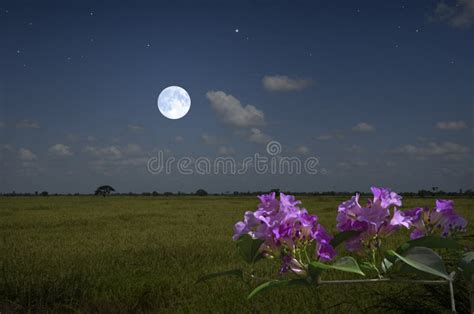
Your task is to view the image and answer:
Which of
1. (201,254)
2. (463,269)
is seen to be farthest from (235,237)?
(201,254)

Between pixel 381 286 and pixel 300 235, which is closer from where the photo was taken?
pixel 300 235

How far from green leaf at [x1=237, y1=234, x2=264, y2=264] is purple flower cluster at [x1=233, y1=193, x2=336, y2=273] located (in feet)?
0.04

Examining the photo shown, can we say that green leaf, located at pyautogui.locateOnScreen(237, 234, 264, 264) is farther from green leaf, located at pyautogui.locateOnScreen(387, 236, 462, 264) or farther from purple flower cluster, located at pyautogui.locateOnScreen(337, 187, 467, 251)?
green leaf, located at pyautogui.locateOnScreen(387, 236, 462, 264)

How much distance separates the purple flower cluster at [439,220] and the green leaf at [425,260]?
0.78 ft

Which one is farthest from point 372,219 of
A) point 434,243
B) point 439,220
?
point 439,220

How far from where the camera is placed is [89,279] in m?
4.65

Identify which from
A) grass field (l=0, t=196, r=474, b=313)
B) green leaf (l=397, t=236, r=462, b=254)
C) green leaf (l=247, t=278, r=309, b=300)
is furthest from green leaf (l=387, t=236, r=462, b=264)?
grass field (l=0, t=196, r=474, b=313)

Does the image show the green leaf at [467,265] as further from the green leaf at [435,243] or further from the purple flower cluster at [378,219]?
the purple flower cluster at [378,219]

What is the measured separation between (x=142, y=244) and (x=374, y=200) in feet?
25.4

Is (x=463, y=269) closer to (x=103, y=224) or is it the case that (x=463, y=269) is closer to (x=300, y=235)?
(x=300, y=235)

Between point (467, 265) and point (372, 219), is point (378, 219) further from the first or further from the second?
point (467, 265)

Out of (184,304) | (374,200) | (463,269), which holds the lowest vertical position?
(184,304)

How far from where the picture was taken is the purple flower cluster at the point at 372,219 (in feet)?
3.14

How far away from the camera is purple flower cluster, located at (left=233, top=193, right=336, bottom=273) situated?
3.07ft
